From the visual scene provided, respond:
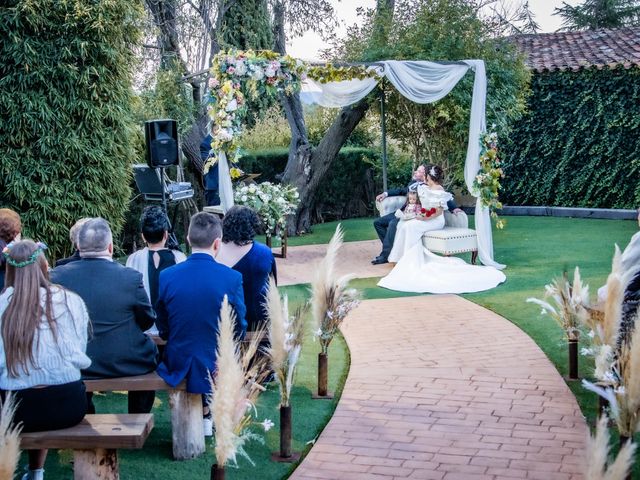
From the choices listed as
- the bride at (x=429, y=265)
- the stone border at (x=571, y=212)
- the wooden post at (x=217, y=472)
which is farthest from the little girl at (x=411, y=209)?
the wooden post at (x=217, y=472)

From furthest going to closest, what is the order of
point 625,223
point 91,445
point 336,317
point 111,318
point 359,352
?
point 625,223, point 359,352, point 336,317, point 111,318, point 91,445

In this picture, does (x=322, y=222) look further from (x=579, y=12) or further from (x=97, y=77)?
(x=579, y=12)

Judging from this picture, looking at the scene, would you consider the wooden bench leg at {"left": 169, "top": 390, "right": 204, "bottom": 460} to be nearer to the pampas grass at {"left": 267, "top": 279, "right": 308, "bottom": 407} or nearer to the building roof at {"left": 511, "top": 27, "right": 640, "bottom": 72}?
the pampas grass at {"left": 267, "top": 279, "right": 308, "bottom": 407}

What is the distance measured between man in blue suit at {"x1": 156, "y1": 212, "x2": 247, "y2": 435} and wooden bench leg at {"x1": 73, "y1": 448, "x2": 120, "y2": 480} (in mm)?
776

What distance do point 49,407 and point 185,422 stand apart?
1.03m

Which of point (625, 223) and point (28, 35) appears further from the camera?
point (625, 223)

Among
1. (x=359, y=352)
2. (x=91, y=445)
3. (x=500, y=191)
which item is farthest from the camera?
(x=500, y=191)

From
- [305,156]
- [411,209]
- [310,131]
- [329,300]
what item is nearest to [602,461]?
[329,300]

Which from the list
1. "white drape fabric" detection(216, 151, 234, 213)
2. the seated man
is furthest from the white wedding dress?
the seated man

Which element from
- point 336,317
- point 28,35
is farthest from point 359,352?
point 28,35

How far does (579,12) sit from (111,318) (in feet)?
92.9

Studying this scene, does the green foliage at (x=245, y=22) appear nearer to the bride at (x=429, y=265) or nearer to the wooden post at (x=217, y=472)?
the bride at (x=429, y=265)

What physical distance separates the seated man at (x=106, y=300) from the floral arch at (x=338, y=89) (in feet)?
19.0

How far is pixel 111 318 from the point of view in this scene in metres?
4.92
